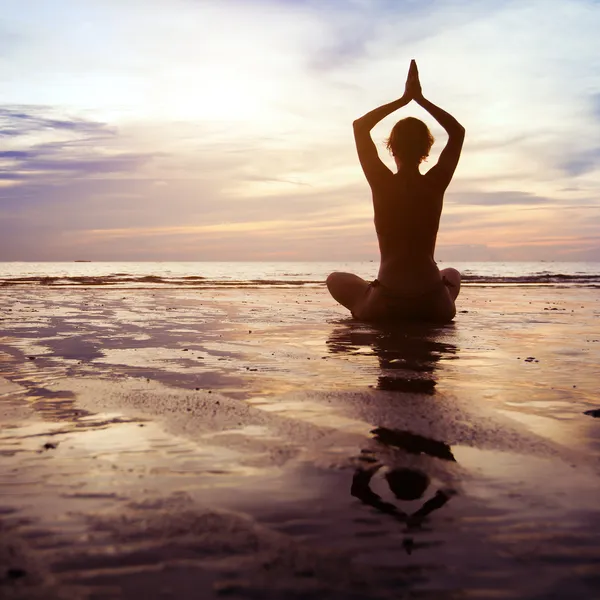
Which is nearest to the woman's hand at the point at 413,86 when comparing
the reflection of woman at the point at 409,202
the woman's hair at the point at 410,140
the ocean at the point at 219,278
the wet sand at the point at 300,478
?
the reflection of woman at the point at 409,202

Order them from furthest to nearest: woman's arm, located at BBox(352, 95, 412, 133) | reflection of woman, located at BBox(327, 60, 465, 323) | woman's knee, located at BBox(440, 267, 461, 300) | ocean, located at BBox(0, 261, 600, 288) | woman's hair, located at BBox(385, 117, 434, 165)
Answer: ocean, located at BBox(0, 261, 600, 288) → woman's knee, located at BBox(440, 267, 461, 300) → woman's arm, located at BBox(352, 95, 412, 133) → reflection of woman, located at BBox(327, 60, 465, 323) → woman's hair, located at BBox(385, 117, 434, 165)

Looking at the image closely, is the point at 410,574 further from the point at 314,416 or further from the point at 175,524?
the point at 314,416

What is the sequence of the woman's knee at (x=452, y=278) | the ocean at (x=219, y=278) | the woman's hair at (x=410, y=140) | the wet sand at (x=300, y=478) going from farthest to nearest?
the ocean at (x=219, y=278), the woman's knee at (x=452, y=278), the woman's hair at (x=410, y=140), the wet sand at (x=300, y=478)

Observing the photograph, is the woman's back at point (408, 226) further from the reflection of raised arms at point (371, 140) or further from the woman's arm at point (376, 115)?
the woman's arm at point (376, 115)

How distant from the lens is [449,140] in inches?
248

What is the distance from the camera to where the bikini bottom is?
6.45 m

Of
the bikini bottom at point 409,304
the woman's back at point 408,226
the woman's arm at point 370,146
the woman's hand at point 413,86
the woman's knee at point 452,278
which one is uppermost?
the woman's hand at point 413,86

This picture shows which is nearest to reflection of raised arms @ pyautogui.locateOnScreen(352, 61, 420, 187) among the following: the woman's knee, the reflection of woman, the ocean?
the reflection of woman

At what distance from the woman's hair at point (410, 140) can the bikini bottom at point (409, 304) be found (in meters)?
1.26

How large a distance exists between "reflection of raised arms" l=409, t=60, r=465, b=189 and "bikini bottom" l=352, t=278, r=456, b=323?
3.46 ft

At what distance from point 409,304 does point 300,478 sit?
184 inches

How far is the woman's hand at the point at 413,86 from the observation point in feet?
20.9

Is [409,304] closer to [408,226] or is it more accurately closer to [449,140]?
[408,226]

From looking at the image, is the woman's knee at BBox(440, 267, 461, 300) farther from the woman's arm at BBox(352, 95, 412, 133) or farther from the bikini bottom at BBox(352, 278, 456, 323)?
the woman's arm at BBox(352, 95, 412, 133)
